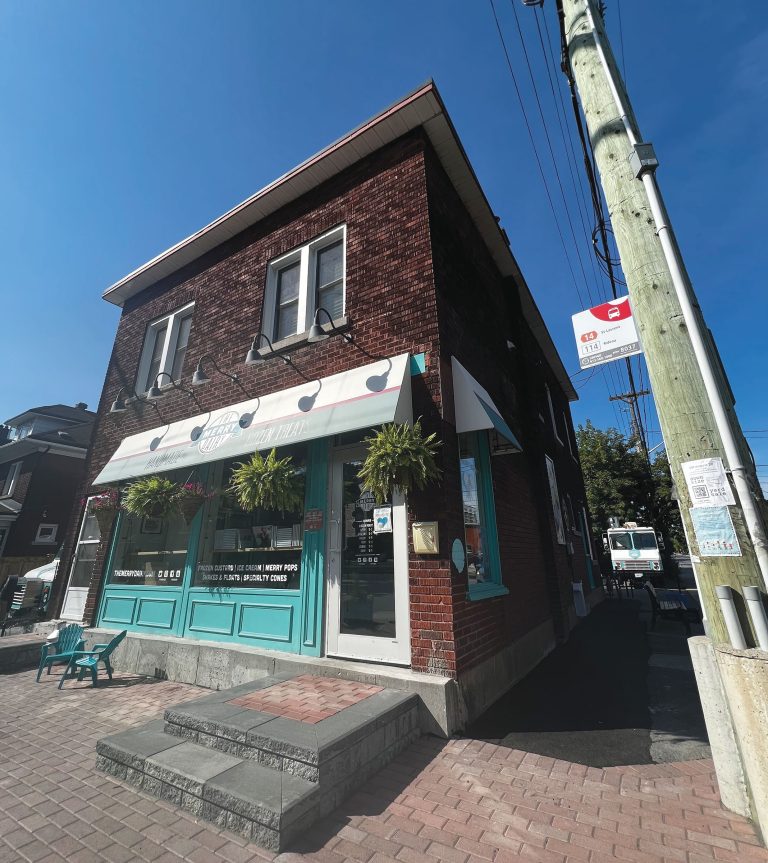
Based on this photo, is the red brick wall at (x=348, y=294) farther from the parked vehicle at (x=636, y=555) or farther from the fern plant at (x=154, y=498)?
the parked vehicle at (x=636, y=555)

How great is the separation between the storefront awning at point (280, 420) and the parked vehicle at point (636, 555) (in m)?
21.0

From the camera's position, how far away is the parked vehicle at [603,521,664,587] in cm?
2119

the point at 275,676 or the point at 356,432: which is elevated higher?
the point at 356,432

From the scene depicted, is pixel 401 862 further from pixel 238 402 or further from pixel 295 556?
pixel 238 402

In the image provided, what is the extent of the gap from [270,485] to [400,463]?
1.98 m

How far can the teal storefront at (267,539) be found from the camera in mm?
5020

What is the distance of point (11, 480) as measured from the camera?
67.8ft

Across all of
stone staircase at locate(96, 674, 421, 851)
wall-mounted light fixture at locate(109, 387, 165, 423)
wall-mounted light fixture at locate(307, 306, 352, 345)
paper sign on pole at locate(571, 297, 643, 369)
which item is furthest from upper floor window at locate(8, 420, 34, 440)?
paper sign on pole at locate(571, 297, 643, 369)

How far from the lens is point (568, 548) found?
11250 mm

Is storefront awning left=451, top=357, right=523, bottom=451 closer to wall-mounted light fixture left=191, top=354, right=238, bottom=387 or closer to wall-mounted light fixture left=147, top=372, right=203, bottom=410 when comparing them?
wall-mounted light fixture left=191, top=354, right=238, bottom=387

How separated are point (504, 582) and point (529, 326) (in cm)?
822

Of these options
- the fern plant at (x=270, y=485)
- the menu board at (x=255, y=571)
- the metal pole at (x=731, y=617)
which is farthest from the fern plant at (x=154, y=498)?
the metal pole at (x=731, y=617)

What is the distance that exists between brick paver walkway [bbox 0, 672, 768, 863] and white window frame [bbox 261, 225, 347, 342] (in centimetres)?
570

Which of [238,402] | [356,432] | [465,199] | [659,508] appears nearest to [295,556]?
[356,432]
